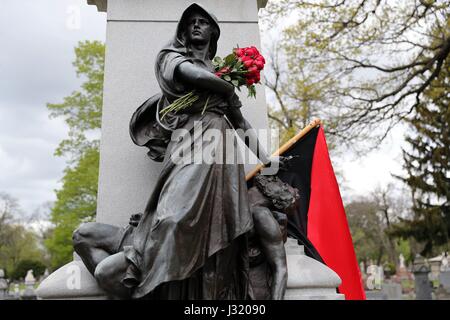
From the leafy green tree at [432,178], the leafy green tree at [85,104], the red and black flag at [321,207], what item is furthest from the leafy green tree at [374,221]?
the red and black flag at [321,207]

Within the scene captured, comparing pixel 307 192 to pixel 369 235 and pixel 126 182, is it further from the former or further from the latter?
pixel 369 235

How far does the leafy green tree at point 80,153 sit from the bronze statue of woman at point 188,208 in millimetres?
15549

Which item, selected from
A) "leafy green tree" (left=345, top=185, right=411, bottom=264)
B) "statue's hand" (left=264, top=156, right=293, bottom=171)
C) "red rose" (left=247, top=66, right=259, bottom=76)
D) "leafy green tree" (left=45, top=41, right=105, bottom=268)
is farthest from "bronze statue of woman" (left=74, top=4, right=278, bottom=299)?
"leafy green tree" (left=345, top=185, right=411, bottom=264)

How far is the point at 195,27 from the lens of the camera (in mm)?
3748

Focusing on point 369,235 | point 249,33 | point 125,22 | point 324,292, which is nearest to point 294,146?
point 249,33

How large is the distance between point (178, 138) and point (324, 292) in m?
1.72

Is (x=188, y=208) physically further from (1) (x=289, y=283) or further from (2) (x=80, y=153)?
(2) (x=80, y=153)

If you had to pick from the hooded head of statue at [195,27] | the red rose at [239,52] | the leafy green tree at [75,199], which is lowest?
the red rose at [239,52]

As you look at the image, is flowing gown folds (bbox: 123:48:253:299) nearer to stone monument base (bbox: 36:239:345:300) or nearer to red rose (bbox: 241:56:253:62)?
red rose (bbox: 241:56:253:62)

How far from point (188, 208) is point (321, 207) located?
7.50 feet

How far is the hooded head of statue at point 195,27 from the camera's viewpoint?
3.74m

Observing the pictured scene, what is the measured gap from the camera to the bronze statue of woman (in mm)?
2990

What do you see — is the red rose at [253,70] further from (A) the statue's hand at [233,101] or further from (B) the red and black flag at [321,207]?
(B) the red and black flag at [321,207]

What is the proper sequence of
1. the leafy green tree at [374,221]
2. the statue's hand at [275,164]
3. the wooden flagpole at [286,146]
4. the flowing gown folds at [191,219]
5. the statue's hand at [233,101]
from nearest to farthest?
the flowing gown folds at [191,219] < the statue's hand at [233,101] < the statue's hand at [275,164] < the wooden flagpole at [286,146] < the leafy green tree at [374,221]
